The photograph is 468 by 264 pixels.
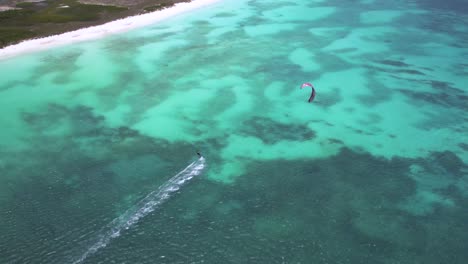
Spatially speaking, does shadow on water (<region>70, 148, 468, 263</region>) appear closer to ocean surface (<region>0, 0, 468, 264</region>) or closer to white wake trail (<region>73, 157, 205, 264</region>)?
ocean surface (<region>0, 0, 468, 264</region>)

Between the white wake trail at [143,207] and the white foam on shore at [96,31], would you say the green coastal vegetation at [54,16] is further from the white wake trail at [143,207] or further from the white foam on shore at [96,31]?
the white wake trail at [143,207]

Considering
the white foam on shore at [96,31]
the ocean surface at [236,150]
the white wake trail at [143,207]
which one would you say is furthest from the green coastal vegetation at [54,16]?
the white wake trail at [143,207]

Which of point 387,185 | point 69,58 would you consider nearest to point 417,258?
point 387,185

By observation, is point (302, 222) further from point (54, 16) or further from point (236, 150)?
point (54, 16)

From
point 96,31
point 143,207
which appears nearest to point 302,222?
point 143,207

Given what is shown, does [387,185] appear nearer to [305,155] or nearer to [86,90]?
[305,155]
